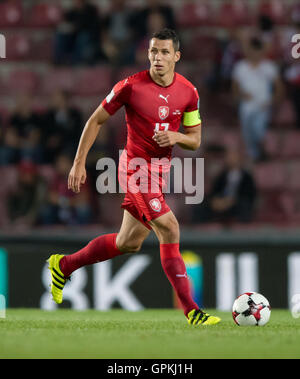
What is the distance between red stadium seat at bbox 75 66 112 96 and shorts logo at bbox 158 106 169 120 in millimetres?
6861

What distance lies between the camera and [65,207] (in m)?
10.8

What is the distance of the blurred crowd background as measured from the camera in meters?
10.9

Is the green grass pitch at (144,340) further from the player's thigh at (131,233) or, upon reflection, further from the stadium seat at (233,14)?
the stadium seat at (233,14)

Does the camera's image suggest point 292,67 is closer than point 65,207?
No

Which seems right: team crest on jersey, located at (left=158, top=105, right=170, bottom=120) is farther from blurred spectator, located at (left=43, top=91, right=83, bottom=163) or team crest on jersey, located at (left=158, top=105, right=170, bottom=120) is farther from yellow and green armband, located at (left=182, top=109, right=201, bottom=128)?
blurred spectator, located at (left=43, top=91, right=83, bottom=163)

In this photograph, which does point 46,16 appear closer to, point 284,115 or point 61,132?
point 61,132

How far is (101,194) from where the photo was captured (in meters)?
11.3

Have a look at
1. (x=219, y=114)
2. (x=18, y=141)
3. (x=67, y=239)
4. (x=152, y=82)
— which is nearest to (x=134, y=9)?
(x=219, y=114)

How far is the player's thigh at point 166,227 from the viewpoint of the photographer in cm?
598

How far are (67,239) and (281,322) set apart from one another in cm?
339

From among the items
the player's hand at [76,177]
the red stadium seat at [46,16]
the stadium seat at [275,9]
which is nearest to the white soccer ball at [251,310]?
the player's hand at [76,177]

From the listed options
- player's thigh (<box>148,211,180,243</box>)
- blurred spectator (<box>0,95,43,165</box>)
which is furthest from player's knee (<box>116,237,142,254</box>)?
blurred spectator (<box>0,95,43,165</box>)

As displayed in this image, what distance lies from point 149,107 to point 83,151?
1.92ft

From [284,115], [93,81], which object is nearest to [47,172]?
[93,81]
